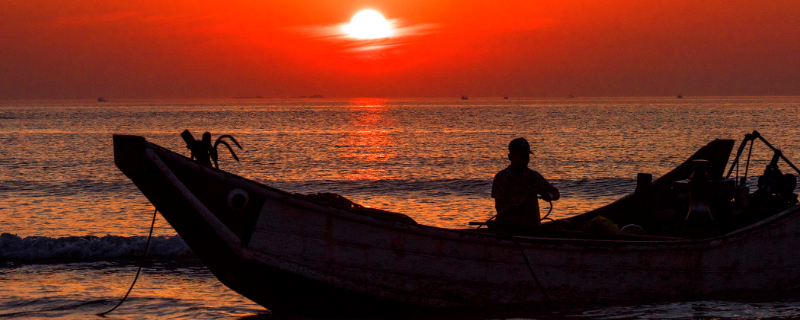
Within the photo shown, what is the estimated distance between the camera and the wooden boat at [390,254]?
259 inches

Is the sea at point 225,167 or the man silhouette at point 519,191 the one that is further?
the sea at point 225,167

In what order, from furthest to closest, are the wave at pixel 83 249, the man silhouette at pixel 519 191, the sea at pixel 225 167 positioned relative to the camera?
the wave at pixel 83 249 → the sea at pixel 225 167 → the man silhouette at pixel 519 191

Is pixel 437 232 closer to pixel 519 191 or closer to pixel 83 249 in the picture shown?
pixel 519 191

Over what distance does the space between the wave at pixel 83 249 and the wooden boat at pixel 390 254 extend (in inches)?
217

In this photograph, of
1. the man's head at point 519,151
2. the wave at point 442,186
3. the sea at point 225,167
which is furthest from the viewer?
the wave at point 442,186

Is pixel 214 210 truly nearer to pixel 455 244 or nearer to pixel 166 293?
pixel 455 244

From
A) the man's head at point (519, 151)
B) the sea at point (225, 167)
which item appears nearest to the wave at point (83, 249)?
the sea at point (225, 167)

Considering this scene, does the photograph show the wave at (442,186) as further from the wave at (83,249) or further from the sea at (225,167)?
the wave at (83,249)

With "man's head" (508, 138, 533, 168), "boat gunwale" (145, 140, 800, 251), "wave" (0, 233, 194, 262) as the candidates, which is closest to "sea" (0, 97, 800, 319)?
"wave" (0, 233, 194, 262)

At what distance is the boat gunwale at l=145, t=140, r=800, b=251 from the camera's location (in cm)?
651

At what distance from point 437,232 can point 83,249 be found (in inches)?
317

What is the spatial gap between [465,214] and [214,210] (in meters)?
11.3

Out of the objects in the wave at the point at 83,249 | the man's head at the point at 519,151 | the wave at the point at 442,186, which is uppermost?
the man's head at the point at 519,151

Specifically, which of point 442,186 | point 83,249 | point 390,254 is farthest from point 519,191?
point 442,186
